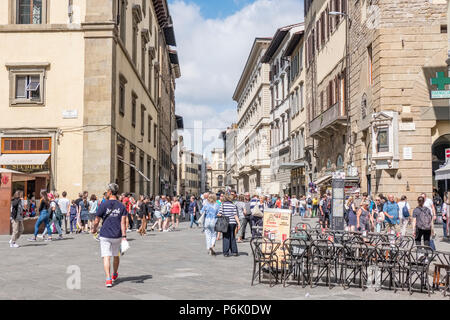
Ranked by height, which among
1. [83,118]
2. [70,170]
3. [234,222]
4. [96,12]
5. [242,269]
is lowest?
[242,269]

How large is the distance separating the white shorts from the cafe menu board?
290cm

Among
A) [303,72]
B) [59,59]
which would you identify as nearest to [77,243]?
[59,59]

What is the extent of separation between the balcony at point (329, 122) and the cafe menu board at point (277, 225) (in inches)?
741

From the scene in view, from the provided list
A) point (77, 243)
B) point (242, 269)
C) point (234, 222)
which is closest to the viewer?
point (242, 269)

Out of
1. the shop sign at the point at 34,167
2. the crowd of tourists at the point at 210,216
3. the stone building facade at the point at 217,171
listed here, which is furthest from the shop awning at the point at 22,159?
the stone building facade at the point at 217,171

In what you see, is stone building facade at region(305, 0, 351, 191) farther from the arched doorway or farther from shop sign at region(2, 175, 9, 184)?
shop sign at region(2, 175, 9, 184)

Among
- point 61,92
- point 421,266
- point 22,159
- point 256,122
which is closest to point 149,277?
point 421,266

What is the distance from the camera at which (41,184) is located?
23.3m

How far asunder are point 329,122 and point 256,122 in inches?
1580

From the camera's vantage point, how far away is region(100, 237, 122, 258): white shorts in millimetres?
9172

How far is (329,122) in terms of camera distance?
30.2m

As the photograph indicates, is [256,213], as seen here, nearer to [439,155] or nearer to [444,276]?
[439,155]
